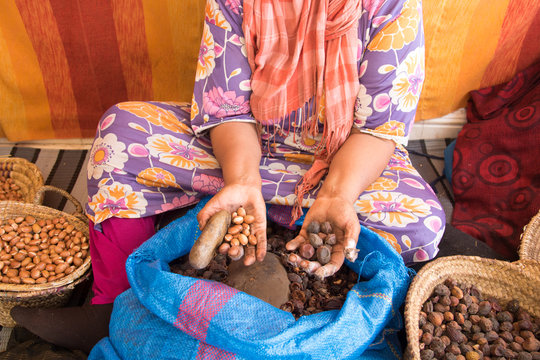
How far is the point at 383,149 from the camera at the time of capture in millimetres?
1380

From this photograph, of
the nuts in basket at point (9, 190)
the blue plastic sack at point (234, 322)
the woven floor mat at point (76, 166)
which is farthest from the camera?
the woven floor mat at point (76, 166)

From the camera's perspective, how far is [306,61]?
1344 millimetres

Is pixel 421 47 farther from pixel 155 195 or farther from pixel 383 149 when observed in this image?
pixel 155 195

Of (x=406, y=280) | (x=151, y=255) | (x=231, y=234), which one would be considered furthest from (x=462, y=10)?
(x=151, y=255)

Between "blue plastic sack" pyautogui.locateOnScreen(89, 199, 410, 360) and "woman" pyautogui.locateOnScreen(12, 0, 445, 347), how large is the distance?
24cm

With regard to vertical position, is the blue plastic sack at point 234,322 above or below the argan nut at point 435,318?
above

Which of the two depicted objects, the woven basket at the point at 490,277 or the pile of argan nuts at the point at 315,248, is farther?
the woven basket at the point at 490,277

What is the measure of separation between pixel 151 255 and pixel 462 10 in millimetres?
1784

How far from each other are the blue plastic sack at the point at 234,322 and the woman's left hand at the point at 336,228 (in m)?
0.09

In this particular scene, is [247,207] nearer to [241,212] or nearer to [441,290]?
[241,212]

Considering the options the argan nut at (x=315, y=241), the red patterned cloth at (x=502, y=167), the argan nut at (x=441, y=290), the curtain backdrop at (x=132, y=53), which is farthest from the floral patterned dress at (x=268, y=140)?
the curtain backdrop at (x=132, y=53)

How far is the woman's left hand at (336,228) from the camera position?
1.05 metres

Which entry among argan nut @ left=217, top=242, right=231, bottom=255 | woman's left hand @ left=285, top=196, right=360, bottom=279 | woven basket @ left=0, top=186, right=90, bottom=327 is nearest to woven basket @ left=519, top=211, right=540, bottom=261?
woman's left hand @ left=285, top=196, right=360, bottom=279

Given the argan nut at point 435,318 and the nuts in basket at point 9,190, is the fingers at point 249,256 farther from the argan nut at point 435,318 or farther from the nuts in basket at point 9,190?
the nuts in basket at point 9,190
